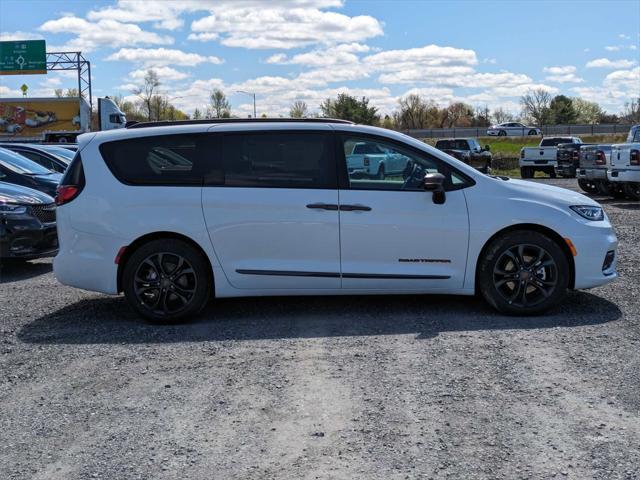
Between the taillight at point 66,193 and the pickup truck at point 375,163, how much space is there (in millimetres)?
2548

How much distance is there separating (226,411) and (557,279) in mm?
3540

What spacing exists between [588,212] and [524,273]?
0.87 metres

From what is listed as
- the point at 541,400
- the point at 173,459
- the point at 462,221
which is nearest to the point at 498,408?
Result: the point at 541,400

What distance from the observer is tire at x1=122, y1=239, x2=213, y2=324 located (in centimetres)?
657

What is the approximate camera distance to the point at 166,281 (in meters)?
6.60

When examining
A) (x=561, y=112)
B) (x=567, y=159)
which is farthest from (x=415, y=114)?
(x=567, y=159)

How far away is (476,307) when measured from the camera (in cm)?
700

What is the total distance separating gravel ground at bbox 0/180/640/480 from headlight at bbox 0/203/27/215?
2787 millimetres

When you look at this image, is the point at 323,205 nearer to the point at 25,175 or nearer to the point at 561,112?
the point at 25,175

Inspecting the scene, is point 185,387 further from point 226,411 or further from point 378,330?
point 378,330

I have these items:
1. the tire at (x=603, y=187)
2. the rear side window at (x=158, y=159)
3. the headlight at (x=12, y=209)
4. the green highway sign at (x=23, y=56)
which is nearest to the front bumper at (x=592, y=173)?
the tire at (x=603, y=187)

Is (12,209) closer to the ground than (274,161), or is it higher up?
closer to the ground

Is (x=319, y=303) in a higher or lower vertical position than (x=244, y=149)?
lower

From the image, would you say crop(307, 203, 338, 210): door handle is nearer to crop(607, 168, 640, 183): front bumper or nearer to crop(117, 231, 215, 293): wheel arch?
crop(117, 231, 215, 293): wheel arch
